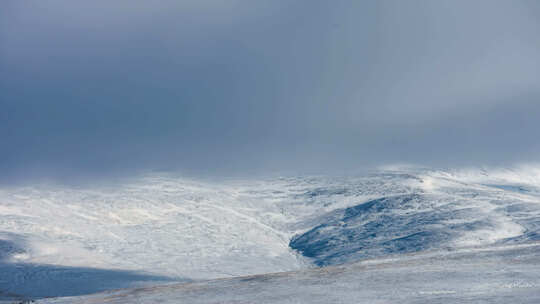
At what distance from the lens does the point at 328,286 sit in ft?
96.2

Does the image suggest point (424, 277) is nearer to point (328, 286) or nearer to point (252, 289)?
point (328, 286)

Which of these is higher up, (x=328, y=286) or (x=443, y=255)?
(x=443, y=255)

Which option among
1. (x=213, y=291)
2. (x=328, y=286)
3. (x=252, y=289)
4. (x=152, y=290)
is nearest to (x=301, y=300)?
(x=328, y=286)

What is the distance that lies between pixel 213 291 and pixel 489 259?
17.3 metres

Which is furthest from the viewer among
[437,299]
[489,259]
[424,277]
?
[489,259]

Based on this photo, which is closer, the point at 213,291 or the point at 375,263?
the point at 213,291

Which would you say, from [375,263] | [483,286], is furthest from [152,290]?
[483,286]

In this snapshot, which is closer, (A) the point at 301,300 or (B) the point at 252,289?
(A) the point at 301,300

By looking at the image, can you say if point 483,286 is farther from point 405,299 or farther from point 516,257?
point 516,257

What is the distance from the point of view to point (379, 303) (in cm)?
2306

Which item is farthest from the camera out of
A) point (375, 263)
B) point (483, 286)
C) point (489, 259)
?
point (375, 263)

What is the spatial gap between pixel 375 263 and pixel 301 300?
49.7ft

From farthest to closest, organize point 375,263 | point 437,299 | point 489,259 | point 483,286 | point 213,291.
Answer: point 375,263, point 489,259, point 213,291, point 483,286, point 437,299

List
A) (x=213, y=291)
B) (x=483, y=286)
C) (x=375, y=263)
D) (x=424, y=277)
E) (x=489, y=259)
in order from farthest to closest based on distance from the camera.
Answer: (x=375, y=263)
(x=489, y=259)
(x=213, y=291)
(x=424, y=277)
(x=483, y=286)
